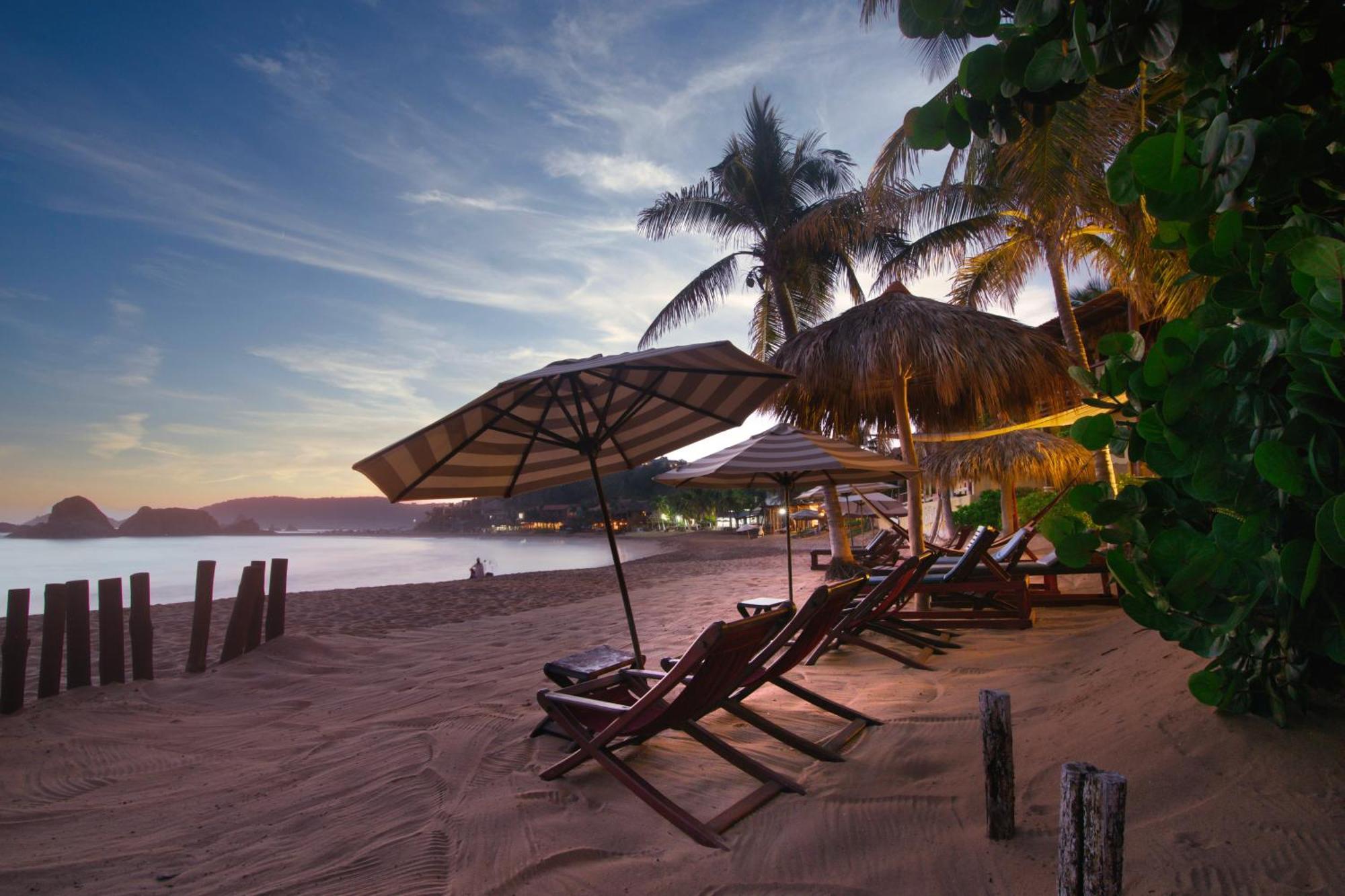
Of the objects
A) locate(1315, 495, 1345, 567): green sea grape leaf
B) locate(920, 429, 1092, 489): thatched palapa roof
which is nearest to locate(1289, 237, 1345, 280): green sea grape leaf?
locate(1315, 495, 1345, 567): green sea grape leaf

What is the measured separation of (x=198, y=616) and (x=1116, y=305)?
60.9 feet

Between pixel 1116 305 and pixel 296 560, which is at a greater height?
pixel 1116 305

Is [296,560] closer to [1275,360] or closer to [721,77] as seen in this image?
[721,77]

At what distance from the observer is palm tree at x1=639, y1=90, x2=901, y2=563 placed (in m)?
14.3

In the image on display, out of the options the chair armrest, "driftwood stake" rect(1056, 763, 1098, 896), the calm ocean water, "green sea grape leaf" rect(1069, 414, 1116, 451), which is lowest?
the calm ocean water

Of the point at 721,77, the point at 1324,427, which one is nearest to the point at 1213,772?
the point at 1324,427

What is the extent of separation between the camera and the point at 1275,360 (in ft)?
4.66

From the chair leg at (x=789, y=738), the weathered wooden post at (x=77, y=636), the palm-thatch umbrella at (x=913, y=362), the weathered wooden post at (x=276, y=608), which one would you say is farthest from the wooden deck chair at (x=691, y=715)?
the palm-thatch umbrella at (x=913, y=362)

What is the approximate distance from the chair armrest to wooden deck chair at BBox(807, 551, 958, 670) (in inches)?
80.8

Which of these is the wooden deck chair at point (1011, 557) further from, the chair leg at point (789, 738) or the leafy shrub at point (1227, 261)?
the leafy shrub at point (1227, 261)

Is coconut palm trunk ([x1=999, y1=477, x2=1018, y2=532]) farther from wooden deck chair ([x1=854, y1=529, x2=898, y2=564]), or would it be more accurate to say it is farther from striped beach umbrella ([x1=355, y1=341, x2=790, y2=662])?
striped beach umbrella ([x1=355, y1=341, x2=790, y2=662])

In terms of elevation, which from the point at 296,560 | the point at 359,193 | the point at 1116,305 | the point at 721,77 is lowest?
the point at 296,560

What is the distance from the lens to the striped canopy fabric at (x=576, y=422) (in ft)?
11.5

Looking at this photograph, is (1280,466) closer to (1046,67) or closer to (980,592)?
(1046,67)
